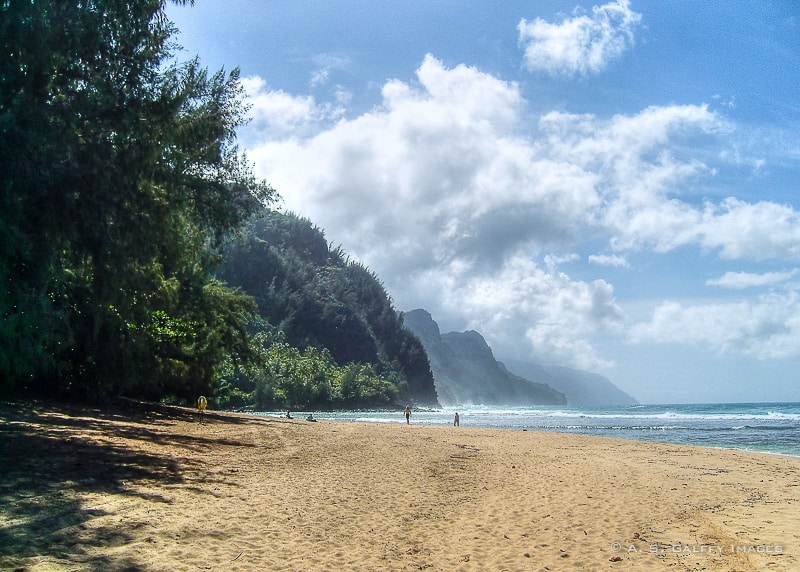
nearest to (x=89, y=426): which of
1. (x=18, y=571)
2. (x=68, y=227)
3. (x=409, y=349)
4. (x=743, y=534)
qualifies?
(x=68, y=227)

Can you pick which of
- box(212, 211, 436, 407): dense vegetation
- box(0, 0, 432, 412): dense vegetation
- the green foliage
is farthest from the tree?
box(212, 211, 436, 407): dense vegetation

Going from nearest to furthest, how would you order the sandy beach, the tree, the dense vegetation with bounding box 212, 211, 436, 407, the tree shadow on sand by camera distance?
the tree shadow on sand
the sandy beach
the tree
the dense vegetation with bounding box 212, 211, 436, 407

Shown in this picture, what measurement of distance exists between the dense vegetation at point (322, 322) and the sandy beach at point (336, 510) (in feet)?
286

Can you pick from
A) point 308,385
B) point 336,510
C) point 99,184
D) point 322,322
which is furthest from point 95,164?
point 322,322

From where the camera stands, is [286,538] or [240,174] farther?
[240,174]

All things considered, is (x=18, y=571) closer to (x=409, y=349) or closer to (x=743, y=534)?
(x=743, y=534)

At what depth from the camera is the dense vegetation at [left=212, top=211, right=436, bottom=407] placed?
118 m

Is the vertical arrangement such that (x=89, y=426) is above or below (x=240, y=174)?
below

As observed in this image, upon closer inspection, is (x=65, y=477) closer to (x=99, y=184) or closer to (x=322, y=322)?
(x=99, y=184)

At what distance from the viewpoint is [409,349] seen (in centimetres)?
18450

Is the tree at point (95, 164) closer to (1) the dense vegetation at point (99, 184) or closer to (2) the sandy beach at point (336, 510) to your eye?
(1) the dense vegetation at point (99, 184)

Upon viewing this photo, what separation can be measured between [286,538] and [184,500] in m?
1.94

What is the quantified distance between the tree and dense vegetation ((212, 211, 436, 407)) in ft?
285

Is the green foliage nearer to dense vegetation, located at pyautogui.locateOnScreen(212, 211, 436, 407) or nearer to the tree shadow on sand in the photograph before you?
dense vegetation, located at pyautogui.locateOnScreen(212, 211, 436, 407)
